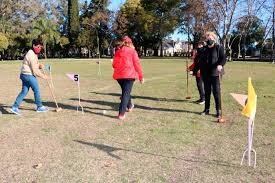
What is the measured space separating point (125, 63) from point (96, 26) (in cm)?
8589

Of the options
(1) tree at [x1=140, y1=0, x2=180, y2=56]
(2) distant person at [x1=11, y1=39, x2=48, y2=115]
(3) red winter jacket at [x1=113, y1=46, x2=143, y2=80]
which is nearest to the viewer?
(3) red winter jacket at [x1=113, y1=46, x2=143, y2=80]

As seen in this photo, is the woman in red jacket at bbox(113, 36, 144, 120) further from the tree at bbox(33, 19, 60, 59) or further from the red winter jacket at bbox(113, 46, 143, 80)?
the tree at bbox(33, 19, 60, 59)

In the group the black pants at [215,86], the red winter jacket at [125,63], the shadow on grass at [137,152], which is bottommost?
the shadow on grass at [137,152]

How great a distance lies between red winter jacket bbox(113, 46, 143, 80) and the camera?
10.9m

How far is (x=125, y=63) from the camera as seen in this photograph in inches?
430

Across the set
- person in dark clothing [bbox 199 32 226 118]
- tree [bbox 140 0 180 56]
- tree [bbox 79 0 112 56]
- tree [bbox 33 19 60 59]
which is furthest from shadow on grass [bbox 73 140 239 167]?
tree [bbox 79 0 112 56]

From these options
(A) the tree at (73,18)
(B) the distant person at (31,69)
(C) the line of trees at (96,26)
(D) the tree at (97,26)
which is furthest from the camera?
(A) the tree at (73,18)

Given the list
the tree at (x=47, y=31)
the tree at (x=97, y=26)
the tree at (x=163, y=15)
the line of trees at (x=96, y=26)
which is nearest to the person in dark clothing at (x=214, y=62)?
the line of trees at (x=96, y=26)

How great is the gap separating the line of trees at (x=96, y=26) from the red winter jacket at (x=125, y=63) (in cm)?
6030

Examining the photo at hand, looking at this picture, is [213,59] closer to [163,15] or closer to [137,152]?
[137,152]

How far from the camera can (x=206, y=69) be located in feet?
36.9

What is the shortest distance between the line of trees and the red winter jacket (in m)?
60.3

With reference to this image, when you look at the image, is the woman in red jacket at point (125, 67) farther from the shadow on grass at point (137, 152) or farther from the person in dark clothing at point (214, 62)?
the shadow on grass at point (137, 152)

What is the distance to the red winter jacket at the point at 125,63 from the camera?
10898mm
